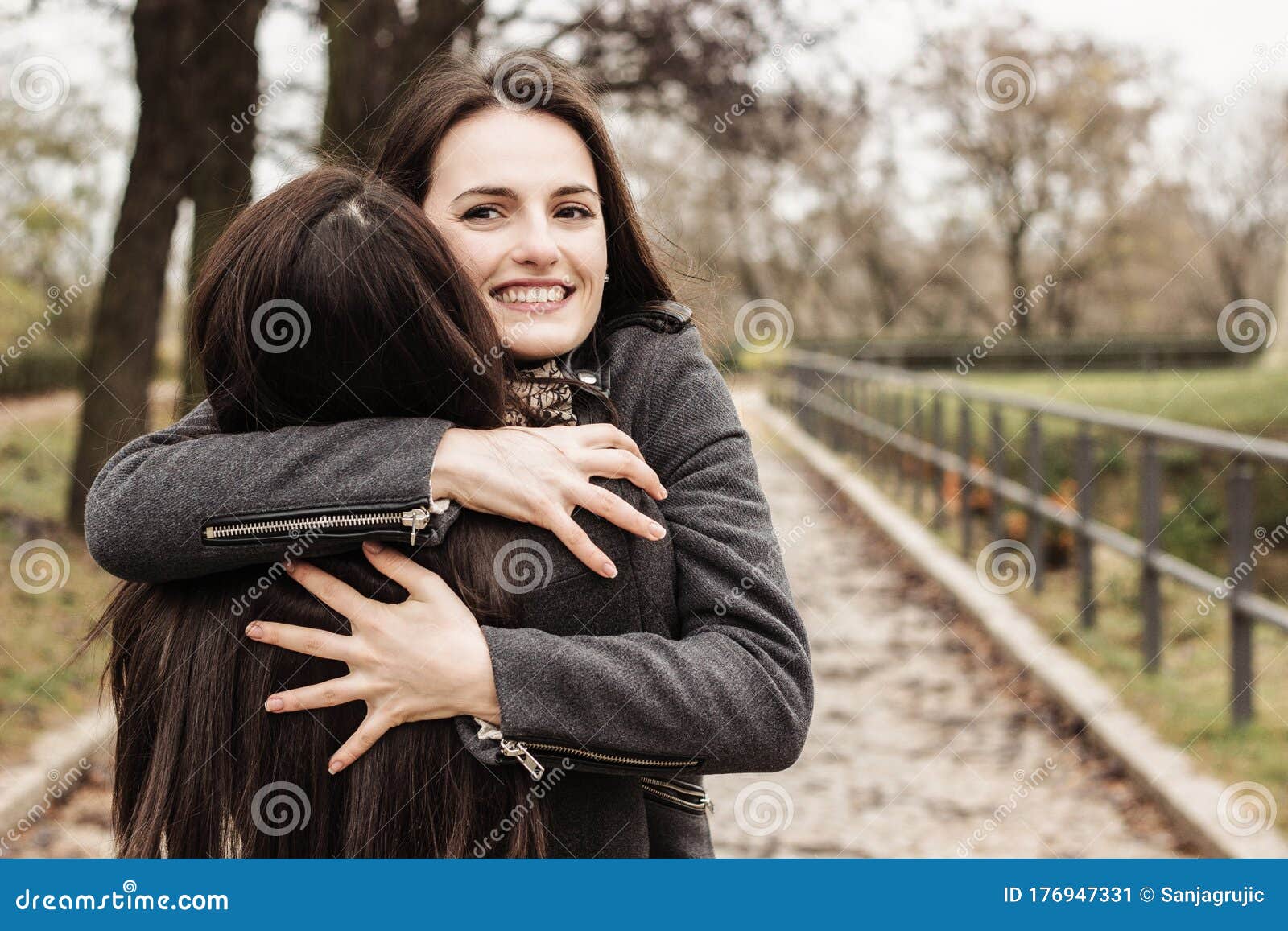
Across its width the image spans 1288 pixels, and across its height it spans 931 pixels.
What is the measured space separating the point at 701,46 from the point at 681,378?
8385mm

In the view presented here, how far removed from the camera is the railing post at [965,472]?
8.65 metres

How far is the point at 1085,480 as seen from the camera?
645 centimetres

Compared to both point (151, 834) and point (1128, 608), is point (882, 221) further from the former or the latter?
point (151, 834)

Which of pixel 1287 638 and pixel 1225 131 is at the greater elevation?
pixel 1225 131

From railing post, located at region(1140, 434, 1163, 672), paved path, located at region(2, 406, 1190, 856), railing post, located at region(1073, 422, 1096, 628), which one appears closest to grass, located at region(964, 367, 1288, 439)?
railing post, located at region(1073, 422, 1096, 628)

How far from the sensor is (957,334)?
1387 inches

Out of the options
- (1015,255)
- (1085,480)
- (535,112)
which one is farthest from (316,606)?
(1015,255)

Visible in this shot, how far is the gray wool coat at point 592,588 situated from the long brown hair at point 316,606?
0.04 m

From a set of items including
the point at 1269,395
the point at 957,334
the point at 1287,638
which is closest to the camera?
the point at 1287,638

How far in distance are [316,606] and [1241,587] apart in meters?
4.14

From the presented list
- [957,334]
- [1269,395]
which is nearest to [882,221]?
[957,334]

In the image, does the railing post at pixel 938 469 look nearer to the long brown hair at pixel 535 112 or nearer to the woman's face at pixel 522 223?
the long brown hair at pixel 535 112

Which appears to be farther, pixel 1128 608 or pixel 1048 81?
pixel 1048 81

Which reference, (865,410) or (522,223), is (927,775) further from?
(865,410)
